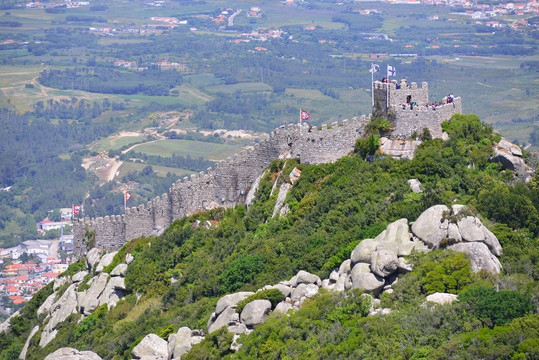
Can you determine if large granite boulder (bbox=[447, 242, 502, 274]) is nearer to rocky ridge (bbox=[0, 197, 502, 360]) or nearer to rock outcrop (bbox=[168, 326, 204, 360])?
rocky ridge (bbox=[0, 197, 502, 360])

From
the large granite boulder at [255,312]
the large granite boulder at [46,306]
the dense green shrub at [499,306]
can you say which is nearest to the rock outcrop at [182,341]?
the large granite boulder at [255,312]

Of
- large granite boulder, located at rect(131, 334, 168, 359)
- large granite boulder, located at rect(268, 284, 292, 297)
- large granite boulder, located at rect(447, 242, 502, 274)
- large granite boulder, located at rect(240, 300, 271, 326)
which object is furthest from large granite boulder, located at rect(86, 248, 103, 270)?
large granite boulder, located at rect(447, 242, 502, 274)

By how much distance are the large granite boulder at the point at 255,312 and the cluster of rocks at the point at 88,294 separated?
56.9 ft

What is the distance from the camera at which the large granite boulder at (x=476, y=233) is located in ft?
106

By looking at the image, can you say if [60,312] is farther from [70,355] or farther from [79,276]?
[70,355]

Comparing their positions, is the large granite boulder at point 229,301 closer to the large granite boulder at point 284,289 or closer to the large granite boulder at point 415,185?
the large granite boulder at point 284,289

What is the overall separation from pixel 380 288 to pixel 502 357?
25.7ft

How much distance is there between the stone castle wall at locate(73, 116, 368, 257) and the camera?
4853cm

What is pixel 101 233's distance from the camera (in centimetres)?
5731

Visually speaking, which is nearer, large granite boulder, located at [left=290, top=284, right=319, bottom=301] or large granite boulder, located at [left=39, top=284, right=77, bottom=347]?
large granite boulder, located at [left=290, top=284, right=319, bottom=301]

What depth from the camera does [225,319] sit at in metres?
34.6

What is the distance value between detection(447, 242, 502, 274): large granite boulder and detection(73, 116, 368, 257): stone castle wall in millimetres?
17209

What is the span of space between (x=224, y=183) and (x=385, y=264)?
23744 mm

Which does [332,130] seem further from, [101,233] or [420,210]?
[101,233]
